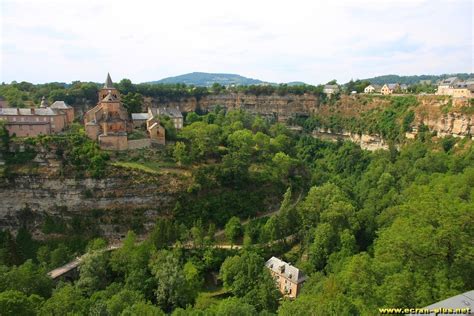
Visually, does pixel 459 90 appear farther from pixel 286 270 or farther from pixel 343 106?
pixel 286 270

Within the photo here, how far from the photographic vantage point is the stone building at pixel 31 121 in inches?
2046

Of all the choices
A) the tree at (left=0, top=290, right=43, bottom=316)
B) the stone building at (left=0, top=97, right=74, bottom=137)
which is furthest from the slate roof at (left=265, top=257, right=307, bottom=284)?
the stone building at (left=0, top=97, right=74, bottom=137)

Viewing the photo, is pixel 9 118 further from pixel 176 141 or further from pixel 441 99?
pixel 441 99

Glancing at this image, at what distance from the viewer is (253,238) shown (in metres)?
44.9

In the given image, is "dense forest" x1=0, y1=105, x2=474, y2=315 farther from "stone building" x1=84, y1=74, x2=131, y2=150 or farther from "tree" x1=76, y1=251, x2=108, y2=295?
"stone building" x1=84, y1=74, x2=131, y2=150

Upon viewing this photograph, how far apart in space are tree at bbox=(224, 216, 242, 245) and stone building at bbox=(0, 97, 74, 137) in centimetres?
2916

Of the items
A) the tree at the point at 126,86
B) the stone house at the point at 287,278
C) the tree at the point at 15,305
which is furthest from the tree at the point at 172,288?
the tree at the point at 126,86

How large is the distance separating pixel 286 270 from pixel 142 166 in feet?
79.1

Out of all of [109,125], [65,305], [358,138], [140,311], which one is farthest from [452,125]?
[65,305]

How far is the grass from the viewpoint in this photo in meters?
50.4

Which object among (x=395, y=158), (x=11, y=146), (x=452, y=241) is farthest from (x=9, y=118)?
(x=395, y=158)

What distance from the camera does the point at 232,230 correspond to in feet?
145

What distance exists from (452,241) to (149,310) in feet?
67.1

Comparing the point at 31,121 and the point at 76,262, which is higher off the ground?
the point at 31,121
